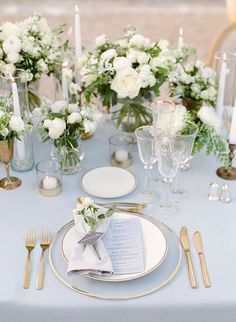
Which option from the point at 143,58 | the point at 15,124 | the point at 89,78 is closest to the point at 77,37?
the point at 89,78

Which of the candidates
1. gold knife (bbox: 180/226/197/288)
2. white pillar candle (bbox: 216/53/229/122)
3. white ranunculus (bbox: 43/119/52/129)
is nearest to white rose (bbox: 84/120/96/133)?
white ranunculus (bbox: 43/119/52/129)

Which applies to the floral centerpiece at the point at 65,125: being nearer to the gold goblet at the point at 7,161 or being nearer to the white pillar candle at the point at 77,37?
the gold goblet at the point at 7,161

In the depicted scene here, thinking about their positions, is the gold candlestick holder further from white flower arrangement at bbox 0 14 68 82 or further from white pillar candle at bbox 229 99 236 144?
white flower arrangement at bbox 0 14 68 82

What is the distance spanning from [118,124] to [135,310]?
0.80 meters

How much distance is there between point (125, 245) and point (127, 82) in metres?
0.58

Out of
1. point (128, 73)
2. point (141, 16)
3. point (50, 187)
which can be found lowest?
point (50, 187)

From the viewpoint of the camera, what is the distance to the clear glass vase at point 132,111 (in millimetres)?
1731

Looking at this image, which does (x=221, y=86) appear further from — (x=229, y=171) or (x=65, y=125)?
(x=65, y=125)

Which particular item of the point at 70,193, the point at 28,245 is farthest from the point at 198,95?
the point at 28,245

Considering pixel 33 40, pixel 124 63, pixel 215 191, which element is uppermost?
pixel 33 40

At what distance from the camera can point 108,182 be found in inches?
62.9

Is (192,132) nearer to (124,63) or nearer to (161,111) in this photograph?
(161,111)

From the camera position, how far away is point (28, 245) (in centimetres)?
130

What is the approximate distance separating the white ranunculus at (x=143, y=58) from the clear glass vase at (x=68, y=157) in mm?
359
